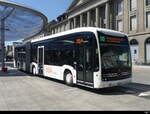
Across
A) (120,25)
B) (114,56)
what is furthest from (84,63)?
(120,25)

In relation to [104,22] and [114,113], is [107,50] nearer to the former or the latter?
[114,113]

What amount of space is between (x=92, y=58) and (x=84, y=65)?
2.40 feet

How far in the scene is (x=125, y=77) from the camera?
10055 millimetres

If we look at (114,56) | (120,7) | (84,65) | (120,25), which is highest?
(120,7)

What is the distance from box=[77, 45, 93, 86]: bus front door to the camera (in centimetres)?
948

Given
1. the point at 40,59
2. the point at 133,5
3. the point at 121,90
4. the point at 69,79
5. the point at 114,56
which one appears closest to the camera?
the point at 114,56

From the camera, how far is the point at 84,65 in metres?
9.87

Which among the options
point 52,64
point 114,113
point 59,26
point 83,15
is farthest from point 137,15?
point 59,26

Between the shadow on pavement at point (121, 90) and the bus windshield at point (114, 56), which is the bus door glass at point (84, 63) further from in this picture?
the shadow on pavement at point (121, 90)

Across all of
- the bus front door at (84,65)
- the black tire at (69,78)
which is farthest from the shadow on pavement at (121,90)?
the black tire at (69,78)

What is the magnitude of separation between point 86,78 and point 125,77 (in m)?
1.96

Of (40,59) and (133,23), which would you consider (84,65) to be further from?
(133,23)

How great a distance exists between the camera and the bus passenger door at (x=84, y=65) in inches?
372

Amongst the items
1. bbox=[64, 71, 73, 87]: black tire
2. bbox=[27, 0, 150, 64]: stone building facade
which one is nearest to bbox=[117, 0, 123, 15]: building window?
bbox=[27, 0, 150, 64]: stone building facade
